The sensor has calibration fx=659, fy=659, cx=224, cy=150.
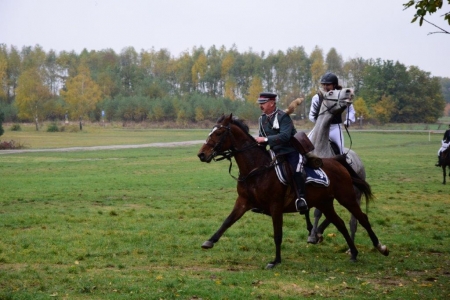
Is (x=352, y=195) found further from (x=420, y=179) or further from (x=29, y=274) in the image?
(x=420, y=179)

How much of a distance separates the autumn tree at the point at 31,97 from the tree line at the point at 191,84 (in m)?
0.16

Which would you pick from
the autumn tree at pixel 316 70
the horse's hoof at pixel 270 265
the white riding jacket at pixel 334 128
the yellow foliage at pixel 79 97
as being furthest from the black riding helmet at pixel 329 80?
the autumn tree at pixel 316 70

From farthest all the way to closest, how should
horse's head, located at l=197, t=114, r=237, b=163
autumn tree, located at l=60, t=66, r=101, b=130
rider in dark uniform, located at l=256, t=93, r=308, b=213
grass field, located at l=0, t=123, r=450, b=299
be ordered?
autumn tree, located at l=60, t=66, r=101, b=130 → rider in dark uniform, located at l=256, t=93, r=308, b=213 → horse's head, located at l=197, t=114, r=237, b=163 → grass field, located at l=0, t=123, r=450, b=299

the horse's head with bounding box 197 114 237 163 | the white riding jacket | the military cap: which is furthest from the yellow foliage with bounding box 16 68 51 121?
the horse's head with bounding box 197 114 237 163

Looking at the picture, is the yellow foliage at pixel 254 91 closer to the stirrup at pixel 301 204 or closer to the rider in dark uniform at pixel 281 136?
the rider in dark uniform at pixel 281 136

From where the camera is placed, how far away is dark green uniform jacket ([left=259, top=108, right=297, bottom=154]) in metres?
11.2

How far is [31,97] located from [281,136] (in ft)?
323

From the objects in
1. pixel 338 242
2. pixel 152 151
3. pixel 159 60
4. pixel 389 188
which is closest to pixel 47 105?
pixel 152 151

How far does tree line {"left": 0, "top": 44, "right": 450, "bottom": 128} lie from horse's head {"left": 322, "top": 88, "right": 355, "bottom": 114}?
281 ft

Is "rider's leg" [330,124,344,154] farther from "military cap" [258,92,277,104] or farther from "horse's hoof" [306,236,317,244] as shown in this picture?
"military cap" [258,92,277,104]

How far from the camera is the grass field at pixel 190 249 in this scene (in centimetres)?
919

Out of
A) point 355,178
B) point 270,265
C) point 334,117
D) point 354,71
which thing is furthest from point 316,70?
point 270,265

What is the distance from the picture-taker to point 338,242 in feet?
44.4

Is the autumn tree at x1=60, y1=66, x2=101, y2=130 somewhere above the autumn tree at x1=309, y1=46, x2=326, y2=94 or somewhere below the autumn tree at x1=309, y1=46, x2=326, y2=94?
below
